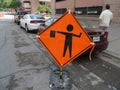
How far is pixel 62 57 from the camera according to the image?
3.93 meters

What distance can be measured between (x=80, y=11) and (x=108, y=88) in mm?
20724

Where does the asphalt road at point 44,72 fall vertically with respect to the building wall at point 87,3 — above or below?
below

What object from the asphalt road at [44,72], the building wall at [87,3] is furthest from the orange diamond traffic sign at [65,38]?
the building wall at [87,3]

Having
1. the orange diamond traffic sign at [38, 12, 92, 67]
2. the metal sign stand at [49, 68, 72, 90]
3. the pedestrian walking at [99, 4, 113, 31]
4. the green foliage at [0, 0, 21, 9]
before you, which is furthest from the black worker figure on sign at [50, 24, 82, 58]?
the green foliage at [0, 0, 21, 9]

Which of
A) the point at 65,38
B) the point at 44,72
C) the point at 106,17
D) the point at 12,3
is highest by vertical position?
the point at 12,3

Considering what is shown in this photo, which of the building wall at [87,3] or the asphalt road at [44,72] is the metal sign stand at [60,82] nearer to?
the asphalt road at [44,72]

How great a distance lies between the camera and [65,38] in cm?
383

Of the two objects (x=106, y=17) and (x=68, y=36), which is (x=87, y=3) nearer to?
(x=106, y=17)

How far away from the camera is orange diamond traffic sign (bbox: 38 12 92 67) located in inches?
149

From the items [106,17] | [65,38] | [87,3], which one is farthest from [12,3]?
[65,38]

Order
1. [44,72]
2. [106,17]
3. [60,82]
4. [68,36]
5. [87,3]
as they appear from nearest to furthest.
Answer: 1. [68,36]
2. [60,82]
3. [44,72]
4. [106,17]
5. [87,3]

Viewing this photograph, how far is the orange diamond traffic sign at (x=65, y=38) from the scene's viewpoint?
378 centimetres

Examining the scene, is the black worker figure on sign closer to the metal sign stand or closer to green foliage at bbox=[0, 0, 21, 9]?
the metal sign stand

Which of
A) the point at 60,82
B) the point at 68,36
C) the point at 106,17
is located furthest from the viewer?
the point at 106,17
